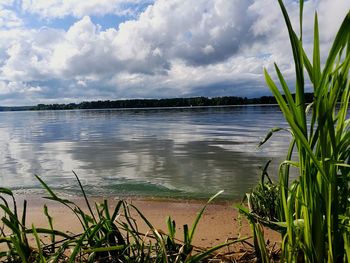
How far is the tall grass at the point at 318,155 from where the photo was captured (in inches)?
59.1

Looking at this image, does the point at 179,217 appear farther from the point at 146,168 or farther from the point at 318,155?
the point at 146,168

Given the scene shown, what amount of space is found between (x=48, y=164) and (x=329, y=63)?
1019cm

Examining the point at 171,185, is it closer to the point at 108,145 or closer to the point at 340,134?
the point at 340,134

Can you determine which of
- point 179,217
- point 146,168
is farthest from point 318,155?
point 146,168

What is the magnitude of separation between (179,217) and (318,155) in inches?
140

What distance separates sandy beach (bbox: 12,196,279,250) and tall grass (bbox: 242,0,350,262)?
1684 mm

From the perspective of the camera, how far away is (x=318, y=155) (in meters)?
1.74

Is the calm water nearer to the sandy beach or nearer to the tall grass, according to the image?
the sandy beach

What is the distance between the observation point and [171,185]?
7633 mm

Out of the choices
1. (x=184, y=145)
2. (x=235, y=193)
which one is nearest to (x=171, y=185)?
(x=235, y=193)

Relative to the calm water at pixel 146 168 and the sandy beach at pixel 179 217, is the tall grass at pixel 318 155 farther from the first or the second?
the calm water at pixel 146 168

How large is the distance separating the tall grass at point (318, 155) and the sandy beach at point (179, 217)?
168 centimetres

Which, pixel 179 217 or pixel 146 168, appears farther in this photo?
pixel 146 168

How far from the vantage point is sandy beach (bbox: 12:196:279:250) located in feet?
13.1
